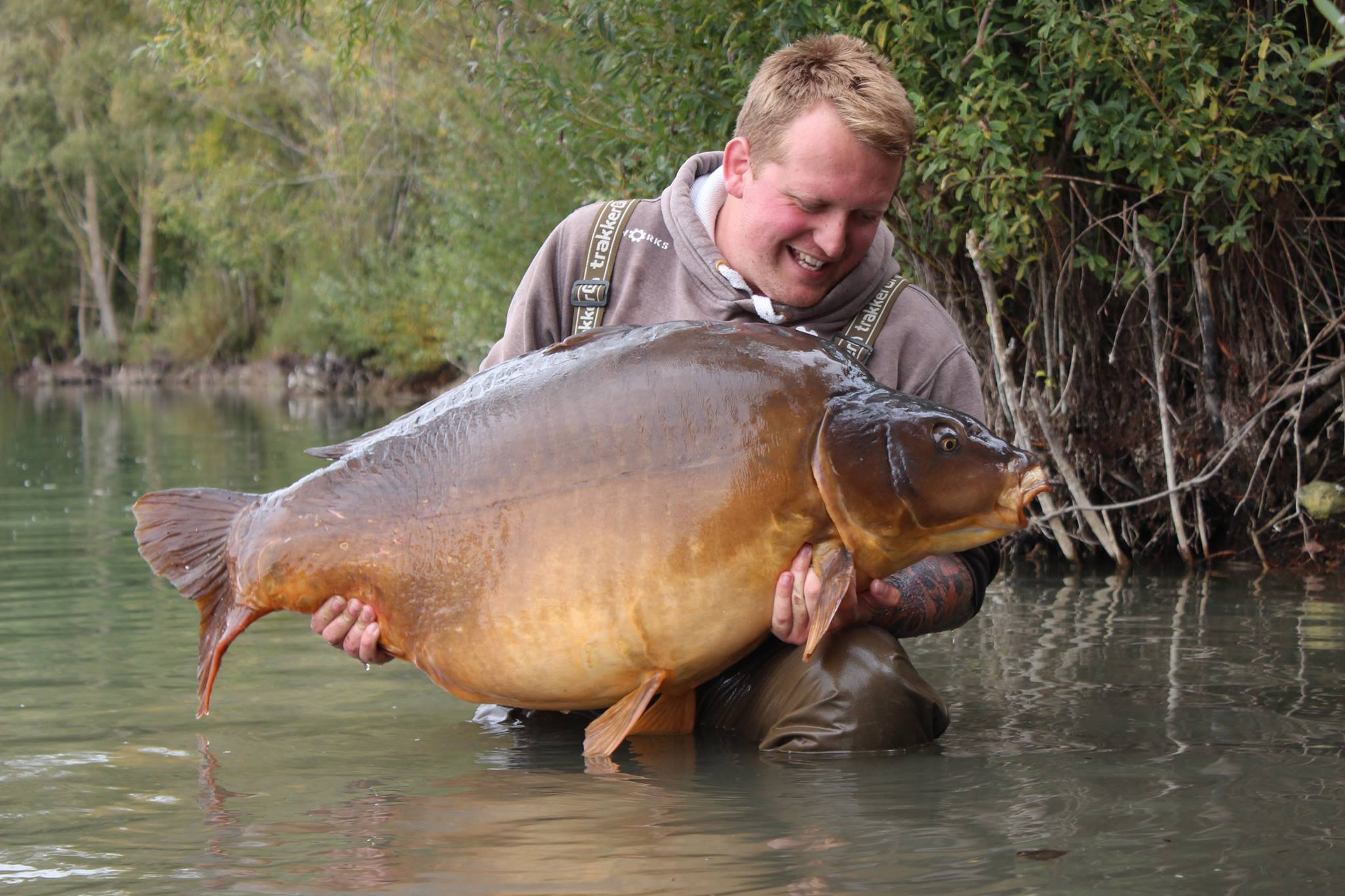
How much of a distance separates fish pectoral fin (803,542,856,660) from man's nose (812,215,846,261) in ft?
2.72

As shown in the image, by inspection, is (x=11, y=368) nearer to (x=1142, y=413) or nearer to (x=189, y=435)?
(x=189, y=435)

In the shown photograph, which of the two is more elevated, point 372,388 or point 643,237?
point 643,237

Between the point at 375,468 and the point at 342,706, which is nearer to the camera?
the point at 375,468

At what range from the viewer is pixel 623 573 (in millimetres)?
3156

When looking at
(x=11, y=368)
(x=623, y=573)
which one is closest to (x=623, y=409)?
(x=623, y=573)

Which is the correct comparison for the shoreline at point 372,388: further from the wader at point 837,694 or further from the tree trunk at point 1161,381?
the wader at point 837,694

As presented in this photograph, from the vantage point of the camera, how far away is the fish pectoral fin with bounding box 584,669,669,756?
3.26 meters

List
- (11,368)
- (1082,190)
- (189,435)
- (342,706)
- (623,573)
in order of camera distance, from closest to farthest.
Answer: (623,573)
(342,706)
(1082,190)
(189,435)
(11,368)

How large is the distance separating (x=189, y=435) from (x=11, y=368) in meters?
33.1

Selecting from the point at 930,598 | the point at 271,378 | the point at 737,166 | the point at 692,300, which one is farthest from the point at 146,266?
the point at 930,598

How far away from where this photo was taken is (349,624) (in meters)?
3.35

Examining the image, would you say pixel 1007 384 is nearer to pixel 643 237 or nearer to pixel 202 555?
pixel 643 237

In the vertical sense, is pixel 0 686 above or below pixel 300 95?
below

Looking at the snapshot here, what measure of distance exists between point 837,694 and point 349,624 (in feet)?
3.53
